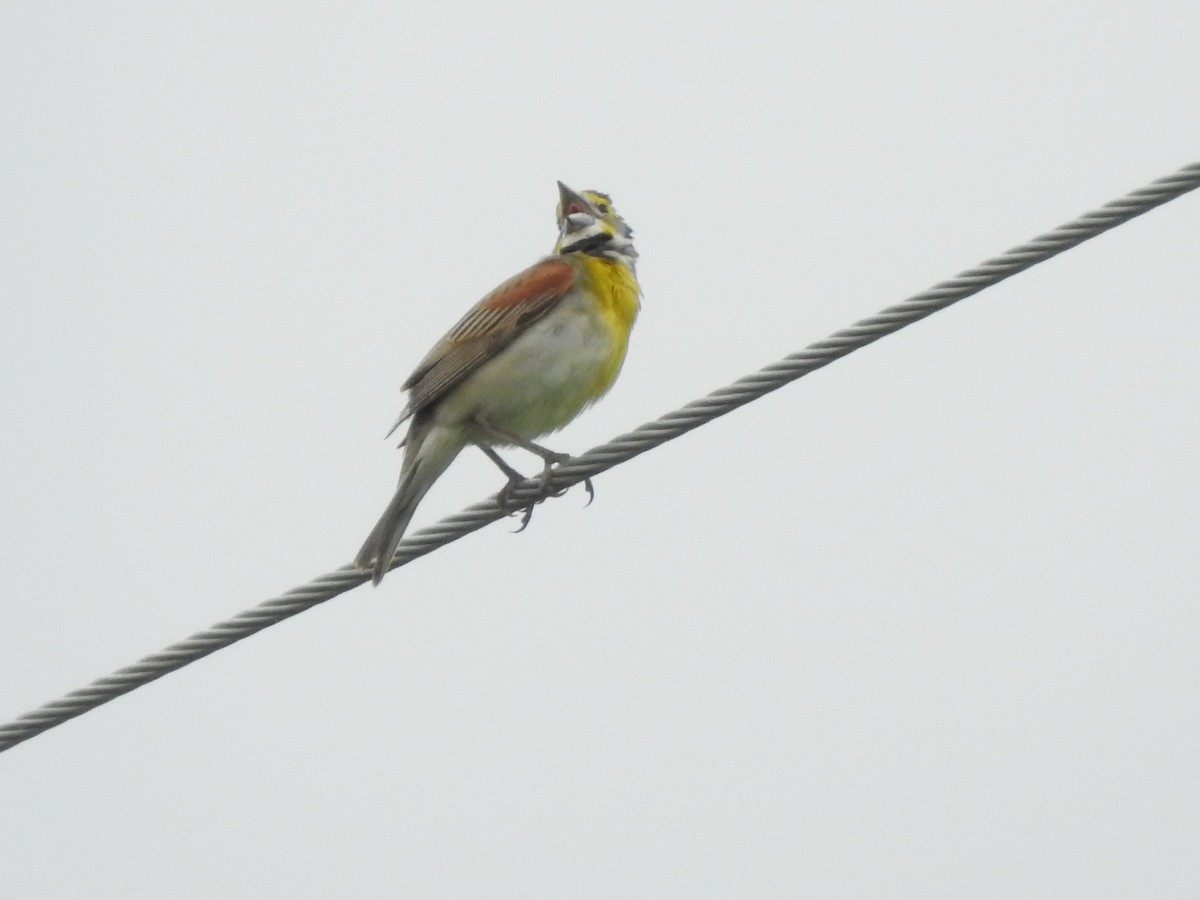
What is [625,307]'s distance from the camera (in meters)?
8.65

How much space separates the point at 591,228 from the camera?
9.36m

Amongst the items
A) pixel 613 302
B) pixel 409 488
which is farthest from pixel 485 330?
pixel 409 488

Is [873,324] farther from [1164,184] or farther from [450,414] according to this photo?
[450,414]

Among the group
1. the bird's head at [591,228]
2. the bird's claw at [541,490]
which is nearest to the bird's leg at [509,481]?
the bird's claw at [541,490]

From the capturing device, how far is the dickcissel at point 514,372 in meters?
8.15

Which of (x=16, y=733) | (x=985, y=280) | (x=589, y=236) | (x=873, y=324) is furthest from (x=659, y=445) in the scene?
(x=589, y=236)

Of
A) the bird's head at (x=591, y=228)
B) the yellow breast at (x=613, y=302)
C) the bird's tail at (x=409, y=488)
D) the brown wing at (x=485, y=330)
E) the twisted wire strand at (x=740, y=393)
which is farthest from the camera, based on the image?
the bird's head at (x=591, y=228)

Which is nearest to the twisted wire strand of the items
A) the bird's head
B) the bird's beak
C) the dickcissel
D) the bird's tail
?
the bird's tail

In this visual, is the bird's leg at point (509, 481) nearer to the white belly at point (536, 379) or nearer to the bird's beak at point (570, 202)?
the white belly at point (536, 379)

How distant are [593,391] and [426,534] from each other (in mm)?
2042

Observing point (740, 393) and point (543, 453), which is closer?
point (740, 393)

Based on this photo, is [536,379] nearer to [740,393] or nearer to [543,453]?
[543,453]

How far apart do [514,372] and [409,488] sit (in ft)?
2.64

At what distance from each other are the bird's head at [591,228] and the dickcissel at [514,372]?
739mm
